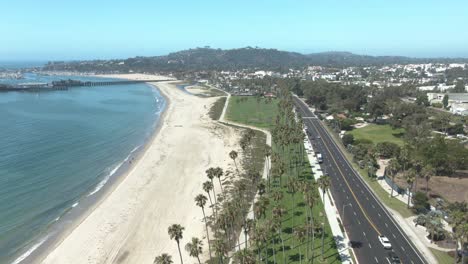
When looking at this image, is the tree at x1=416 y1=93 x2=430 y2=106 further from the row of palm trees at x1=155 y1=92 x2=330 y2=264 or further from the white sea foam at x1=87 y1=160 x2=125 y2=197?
the white sea foam at x1=87 y1=160 x2=125 y2=197

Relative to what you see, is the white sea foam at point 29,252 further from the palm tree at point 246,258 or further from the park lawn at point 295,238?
the park lawn at point 295,238

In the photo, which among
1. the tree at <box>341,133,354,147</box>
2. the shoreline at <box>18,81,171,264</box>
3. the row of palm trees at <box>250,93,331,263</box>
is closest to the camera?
the row of palm trees at <box>250,93,331,263</box>

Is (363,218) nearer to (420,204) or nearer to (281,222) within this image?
(420,204)

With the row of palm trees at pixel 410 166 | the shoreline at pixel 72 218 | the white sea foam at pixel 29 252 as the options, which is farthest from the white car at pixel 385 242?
the white sea foam at pixel 29 252

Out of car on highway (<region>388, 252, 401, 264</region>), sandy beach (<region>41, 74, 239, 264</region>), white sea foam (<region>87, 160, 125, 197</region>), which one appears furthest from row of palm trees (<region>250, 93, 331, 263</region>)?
white sea foam (<region>87, 160, 125, 197</region>)

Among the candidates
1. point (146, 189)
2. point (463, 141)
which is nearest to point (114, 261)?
point (146, 189)

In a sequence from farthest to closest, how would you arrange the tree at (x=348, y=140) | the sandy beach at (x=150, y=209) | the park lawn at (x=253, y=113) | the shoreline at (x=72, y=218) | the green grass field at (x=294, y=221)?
the park lawn at (x=253, y=113), the tree at (x=348, y=140), the sandy beach at (x=150, y=209), the shoreline at (x=72, y=218), the green grass field at (x=294, y=221)
